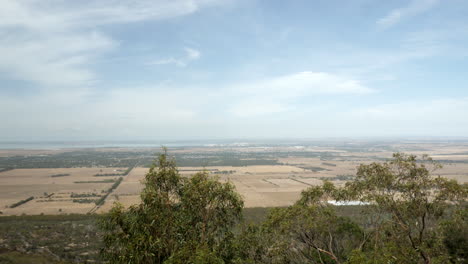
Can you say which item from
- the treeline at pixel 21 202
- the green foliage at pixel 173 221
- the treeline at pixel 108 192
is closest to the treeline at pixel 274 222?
the green foliage at pixel 173 221

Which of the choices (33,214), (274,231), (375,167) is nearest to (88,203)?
(33,214)

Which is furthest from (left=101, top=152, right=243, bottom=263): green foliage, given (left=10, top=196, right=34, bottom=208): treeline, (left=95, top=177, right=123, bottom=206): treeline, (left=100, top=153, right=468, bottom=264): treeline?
(left=10, top=196, right=34, bottom=208): treeline

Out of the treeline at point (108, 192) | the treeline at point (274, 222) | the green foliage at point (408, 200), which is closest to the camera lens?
the treeline at point (274, 222)

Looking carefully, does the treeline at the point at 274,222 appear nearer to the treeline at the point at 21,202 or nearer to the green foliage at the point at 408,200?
the green foliage at the point at 408,200

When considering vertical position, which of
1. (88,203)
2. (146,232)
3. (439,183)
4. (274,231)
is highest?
(439,183)

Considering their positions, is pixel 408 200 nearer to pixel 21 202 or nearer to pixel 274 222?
pixel 274 222

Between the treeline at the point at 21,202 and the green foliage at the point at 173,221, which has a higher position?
the green foliage at the point at 173,221

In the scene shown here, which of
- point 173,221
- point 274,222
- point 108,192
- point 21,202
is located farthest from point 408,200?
point 21,202

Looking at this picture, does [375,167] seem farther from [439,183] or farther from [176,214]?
→ [176,214]
